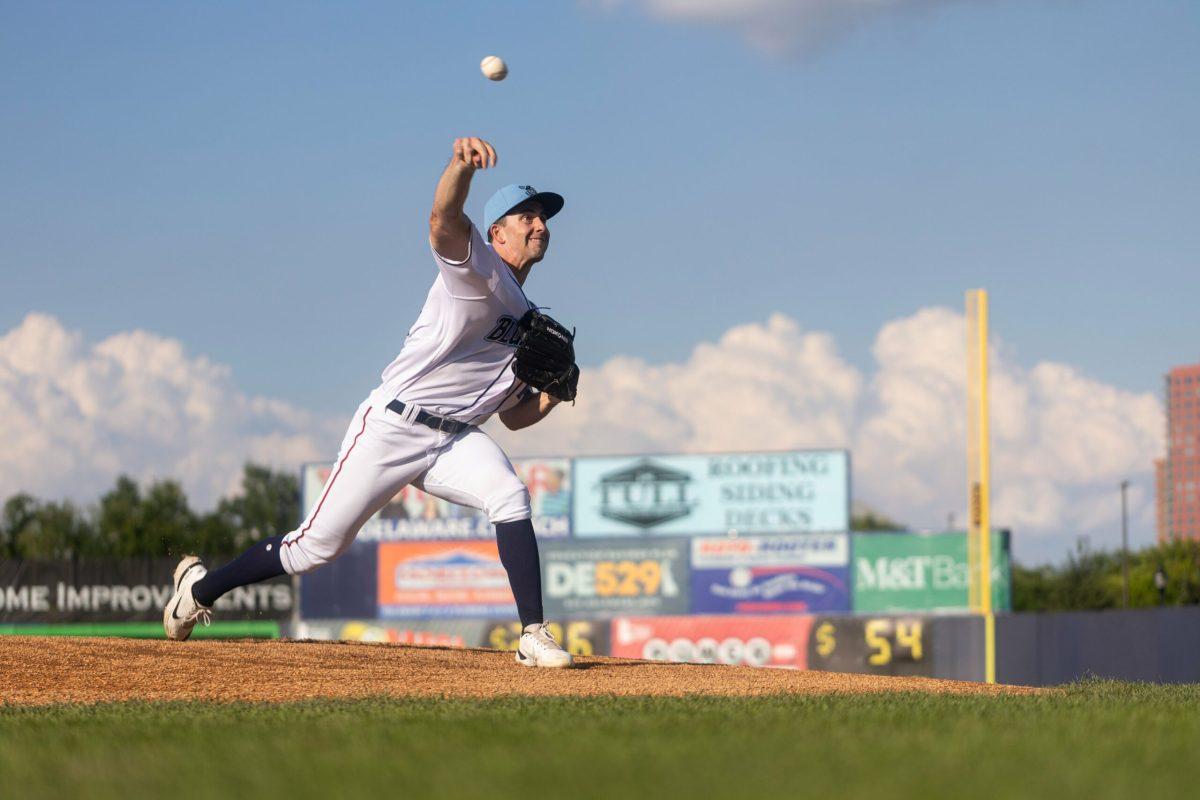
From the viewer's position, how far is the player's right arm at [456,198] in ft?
18.2

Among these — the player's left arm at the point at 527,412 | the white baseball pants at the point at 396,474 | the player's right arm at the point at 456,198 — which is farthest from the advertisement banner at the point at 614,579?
the player's right arm at the point at 456,198

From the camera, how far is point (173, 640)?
23.5 feet

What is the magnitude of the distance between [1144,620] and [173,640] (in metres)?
15.7

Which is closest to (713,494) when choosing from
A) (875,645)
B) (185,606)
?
(875,645)

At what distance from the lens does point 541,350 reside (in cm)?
627

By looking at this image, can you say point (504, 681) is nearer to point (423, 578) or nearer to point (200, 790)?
point (200, 790)

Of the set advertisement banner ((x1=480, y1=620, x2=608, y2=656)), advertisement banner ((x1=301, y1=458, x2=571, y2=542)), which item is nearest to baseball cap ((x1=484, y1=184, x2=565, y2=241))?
advertisement banner ((x1=480, y1=620, x2=608, y2=656))

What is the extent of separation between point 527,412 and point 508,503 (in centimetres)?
58

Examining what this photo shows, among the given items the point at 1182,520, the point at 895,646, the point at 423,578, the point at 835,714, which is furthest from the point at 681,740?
the point at 1182,520

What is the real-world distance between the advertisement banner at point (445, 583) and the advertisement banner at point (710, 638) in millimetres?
10286

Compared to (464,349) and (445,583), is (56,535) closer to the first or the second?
(445,583)

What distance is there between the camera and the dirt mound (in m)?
5.61

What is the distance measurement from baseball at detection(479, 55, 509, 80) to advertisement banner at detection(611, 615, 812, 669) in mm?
14937

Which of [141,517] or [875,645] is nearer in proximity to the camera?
[875,645]
